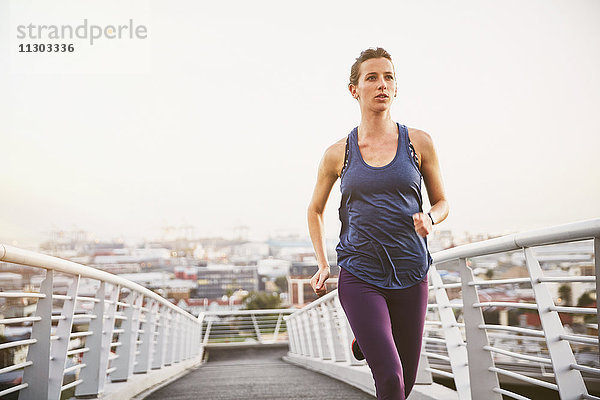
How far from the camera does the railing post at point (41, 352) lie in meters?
3.27

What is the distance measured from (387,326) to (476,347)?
1.20 meters

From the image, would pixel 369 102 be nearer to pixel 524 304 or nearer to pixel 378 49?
pixel 378 49

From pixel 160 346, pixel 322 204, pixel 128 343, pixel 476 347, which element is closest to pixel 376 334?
pixel 322 204

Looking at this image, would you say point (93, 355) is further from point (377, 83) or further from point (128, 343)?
point (377, 83)

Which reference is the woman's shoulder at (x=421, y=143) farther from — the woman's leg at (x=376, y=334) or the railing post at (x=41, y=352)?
the railing post at (x=41, y=352)

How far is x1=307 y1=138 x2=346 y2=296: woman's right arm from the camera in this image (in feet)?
8.41

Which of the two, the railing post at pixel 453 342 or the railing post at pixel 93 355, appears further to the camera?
the railing post at pixel 93 355

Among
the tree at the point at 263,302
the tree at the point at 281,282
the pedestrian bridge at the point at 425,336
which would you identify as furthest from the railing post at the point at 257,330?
the tree at the point at 281,282

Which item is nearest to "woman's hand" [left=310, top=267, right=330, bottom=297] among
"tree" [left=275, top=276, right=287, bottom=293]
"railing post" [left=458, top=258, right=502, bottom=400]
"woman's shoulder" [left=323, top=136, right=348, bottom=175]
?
"woman's shoulder" [left=323, top=136, right=348, bottom=175]

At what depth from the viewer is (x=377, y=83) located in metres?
2.46

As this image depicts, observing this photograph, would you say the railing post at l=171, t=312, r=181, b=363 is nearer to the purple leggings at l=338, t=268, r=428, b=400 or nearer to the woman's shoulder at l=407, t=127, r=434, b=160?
the purple leggings at l=338, t=268, r=428, b=400

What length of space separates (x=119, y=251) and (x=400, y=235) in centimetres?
7192

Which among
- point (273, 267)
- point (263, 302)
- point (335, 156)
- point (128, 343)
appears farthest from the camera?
point (273, 267)

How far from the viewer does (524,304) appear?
2.65m
